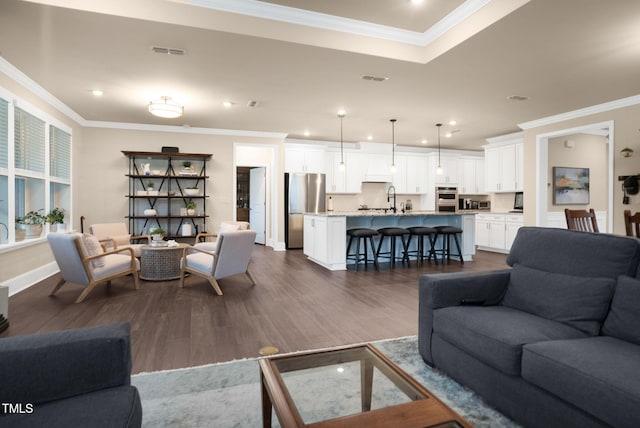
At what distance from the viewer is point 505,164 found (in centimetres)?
797

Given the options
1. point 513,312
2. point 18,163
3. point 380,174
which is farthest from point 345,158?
point 513,312

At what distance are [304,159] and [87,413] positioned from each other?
762 cm

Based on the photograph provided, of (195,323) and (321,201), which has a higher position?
(321,201)

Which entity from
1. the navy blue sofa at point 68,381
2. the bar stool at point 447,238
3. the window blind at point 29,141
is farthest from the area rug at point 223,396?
the bar stool at point 447,238

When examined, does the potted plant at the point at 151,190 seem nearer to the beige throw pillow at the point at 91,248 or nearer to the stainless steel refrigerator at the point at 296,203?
the stainless steel refrigerator at the point at 296,203

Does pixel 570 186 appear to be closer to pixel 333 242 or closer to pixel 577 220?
pixel 577 220

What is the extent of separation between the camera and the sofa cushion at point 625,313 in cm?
167

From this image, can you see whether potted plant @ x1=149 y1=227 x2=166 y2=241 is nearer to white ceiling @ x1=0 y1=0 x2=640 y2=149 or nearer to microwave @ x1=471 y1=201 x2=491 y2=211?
white ceiling @ x1=0 y1=0 x2=640 y2=149

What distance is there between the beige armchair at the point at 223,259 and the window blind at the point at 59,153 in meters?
2.94

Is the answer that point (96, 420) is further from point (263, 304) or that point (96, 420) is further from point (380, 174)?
point (380, 174)

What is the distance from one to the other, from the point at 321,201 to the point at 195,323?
5.62 metres

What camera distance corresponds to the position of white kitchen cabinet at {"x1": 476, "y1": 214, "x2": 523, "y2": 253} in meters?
7.49

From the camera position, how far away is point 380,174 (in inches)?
360

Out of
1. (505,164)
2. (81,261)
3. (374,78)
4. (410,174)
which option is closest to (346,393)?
(81,261)
